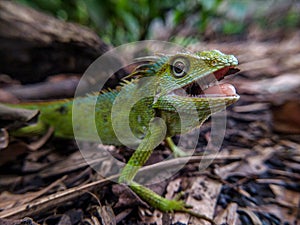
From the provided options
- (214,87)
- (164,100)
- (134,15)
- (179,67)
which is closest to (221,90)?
(214,87)

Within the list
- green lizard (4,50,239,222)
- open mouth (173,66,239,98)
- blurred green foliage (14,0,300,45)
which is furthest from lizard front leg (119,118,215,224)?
blurred green foliage (14,0,300,45)

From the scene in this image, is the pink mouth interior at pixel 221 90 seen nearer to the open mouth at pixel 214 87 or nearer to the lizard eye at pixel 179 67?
the open mouth at pixel 214 87

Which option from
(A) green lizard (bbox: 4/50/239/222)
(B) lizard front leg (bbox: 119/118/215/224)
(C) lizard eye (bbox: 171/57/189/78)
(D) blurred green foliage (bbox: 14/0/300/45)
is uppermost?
A: (D) blurred green foliage (bbox: 14/0/300/45)

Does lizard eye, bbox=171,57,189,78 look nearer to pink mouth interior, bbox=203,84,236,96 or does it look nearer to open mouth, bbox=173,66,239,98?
open mouth, bbox=173,66,239,98

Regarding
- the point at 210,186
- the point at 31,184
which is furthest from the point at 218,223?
the point at 31,184

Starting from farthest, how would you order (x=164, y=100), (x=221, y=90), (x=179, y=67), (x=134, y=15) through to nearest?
(x=134, y=15)
(x=164, y=100)
(x=179, y=67)
(x=221, y=90)

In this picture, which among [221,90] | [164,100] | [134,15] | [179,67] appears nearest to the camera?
[221,90]

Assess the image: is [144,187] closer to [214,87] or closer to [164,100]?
[164,100]

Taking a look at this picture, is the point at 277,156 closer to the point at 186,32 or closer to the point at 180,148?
the point at 180,148
